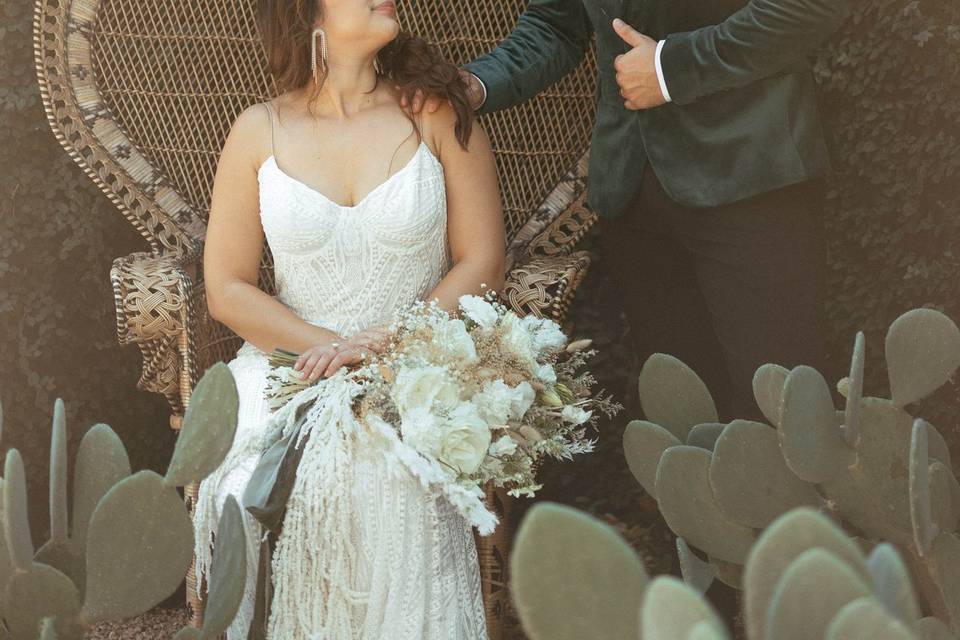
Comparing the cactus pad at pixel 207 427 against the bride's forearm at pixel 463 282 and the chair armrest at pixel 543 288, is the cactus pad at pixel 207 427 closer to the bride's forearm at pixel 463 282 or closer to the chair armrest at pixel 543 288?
the bride's forearm at pixel 463 282

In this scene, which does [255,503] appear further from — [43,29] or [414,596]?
[43,29]

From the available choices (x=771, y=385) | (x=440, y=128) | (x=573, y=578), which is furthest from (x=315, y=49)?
(x=573, y=578)

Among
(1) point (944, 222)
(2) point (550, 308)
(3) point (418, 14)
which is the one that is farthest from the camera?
(3) point (418, 14)

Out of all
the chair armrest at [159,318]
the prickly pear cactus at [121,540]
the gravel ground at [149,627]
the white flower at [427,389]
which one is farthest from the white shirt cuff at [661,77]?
the gravel ground at [149,627]

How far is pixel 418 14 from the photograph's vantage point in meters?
2.88

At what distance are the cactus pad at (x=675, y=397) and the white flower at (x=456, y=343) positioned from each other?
1.71ft

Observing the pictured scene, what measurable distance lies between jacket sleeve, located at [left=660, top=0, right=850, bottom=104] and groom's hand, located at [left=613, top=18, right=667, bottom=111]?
3cm

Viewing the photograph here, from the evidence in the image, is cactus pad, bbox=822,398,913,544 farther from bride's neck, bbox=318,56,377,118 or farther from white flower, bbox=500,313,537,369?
bride's neck, bbox=318,56,377,118

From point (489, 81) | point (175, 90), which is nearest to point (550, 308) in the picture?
point (489, 81)

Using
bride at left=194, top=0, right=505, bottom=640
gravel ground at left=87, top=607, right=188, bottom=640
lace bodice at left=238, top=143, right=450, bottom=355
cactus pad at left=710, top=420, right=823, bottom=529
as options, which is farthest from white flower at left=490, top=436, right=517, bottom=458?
gravel ground at left=87, top=607, right=188, bottom=640

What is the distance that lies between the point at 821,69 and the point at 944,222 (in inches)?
18.5

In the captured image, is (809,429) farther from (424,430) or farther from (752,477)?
(424,430)

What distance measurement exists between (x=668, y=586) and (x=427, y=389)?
1.16 metres

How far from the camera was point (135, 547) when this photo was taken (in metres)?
1.04
